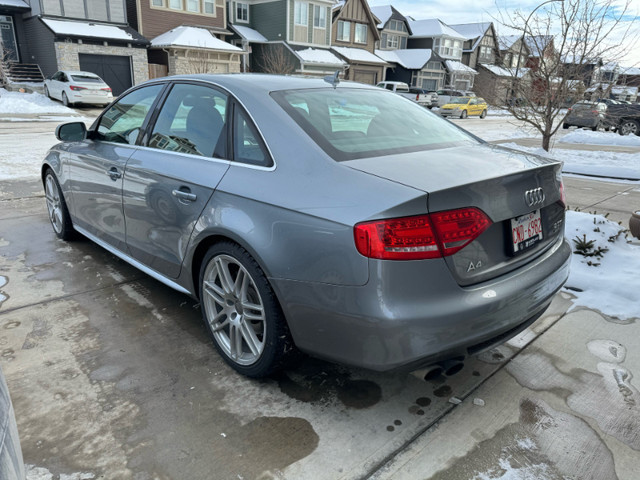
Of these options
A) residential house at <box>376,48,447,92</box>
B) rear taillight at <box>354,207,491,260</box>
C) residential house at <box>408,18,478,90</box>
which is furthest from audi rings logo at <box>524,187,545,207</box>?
residential house at <box>408,18,478,90</box>

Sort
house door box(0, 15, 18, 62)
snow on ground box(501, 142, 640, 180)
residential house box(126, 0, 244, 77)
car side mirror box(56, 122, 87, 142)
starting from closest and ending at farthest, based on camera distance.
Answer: car side mirror box(56, 122, 87, 142), snow on ground box(501, 142, 640, 180), house door box(0, 15, 18, 62), residential house box(126, 0, 244, 77)

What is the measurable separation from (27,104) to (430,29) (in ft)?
132

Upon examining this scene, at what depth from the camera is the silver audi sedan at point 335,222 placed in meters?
1.98

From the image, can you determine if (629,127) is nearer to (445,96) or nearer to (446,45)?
(445,96)

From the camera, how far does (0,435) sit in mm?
1218

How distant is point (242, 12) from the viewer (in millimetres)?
35594

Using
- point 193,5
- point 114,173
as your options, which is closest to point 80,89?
point 193,5

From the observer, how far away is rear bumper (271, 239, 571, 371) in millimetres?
1962

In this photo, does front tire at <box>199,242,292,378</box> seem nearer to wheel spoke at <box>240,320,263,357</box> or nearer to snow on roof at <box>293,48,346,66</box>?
wheel spoke at <box>240,320,263,357</box>

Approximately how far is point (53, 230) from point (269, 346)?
12.2 feet

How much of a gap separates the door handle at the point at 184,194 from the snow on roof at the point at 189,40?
90.9ft

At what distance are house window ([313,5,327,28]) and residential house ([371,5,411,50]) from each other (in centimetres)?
1319

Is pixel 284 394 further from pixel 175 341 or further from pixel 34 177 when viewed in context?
pixel 34 177

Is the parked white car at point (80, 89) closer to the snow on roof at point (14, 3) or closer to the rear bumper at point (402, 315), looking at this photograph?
the snow on roof at point (14, 3)
